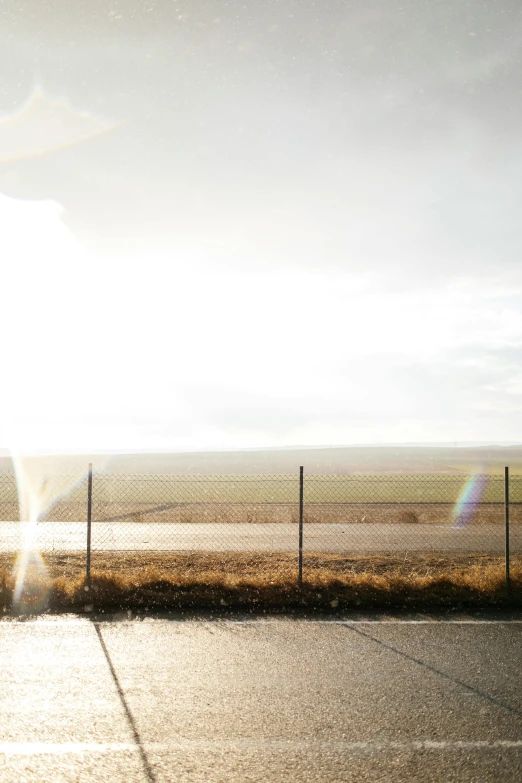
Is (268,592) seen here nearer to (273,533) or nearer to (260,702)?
(260,702)

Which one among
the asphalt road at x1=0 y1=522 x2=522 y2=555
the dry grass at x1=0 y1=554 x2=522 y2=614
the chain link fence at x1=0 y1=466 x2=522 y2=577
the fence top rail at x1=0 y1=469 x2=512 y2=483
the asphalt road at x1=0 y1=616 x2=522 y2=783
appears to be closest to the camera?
the asphalt road at x1=0 y1=616 x2=522 y2=783

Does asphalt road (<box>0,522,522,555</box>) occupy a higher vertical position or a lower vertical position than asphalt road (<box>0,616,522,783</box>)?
lower

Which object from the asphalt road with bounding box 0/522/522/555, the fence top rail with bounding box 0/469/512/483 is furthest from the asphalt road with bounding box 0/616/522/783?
the asphalt road with bounding box 0/522/522/555

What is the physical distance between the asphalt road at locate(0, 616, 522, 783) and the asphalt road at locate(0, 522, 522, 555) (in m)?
9.32

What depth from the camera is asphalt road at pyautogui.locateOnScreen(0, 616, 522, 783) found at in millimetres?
4297

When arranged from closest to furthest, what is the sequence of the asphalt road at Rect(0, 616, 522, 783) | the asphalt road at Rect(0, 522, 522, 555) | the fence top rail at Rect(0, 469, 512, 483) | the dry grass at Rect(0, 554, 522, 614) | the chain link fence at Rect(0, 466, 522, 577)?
the asphalt road at Rect(0, 616, 522, 783)
the dry grass at Rect(0, 554, 522, 614)
the chain link fence at Rect(0, 466, 522, 577)
the fence top rail at Rect(0, 469, 512, 483)
the asphalt road at Rect(0, 522, 522, 555)

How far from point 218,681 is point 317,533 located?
625 inches

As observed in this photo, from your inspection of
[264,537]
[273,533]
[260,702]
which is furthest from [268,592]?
[273,533]

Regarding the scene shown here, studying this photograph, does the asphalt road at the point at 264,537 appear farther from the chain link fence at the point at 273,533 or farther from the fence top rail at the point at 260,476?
the fence top rail at the point at 260,476

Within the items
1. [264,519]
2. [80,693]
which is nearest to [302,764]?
[80,693]

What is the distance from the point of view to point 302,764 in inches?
170

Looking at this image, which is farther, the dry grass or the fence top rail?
the fence top rail

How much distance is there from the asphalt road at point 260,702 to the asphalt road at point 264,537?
9321 millimetres

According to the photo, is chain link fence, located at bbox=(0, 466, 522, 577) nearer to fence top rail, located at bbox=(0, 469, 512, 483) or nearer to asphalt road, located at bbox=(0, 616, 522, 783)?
fence top rail, located at bbox=(0, 469, 512, 483)
